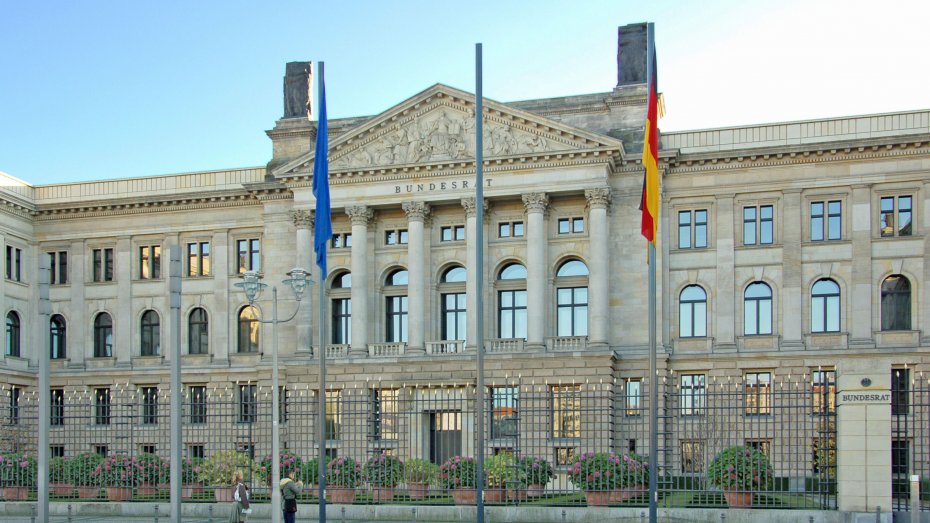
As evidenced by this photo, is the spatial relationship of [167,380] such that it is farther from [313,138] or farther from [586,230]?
[586,230]

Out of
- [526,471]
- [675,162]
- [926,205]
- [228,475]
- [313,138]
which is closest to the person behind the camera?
[526,471]

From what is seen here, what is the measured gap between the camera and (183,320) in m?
63.9

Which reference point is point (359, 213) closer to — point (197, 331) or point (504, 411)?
point (197, 331)

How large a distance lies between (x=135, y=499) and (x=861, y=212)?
3437cm

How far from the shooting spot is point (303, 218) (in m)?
59.5

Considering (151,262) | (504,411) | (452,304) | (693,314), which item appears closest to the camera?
(504,411)

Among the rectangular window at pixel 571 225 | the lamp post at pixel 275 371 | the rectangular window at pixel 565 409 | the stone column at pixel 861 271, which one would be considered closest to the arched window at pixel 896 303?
the stone column at pixel 861 271

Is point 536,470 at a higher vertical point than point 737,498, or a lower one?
higher

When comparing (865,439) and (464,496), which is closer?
(865,439)

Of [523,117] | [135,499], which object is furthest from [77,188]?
[135,499]

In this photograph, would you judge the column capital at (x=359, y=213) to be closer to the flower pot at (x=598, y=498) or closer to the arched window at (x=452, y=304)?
the arched window at (x=452, y=304)

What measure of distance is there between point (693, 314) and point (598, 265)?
17.8 ft

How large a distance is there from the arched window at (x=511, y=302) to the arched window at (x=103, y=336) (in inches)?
886

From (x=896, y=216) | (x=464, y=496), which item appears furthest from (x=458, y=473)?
(x=896, y=216)
